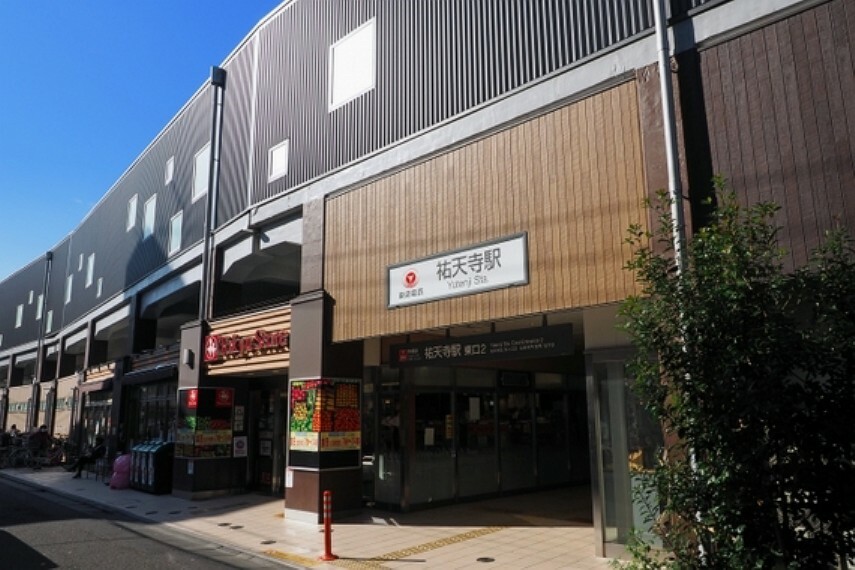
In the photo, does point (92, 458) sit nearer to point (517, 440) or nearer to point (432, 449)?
point (432, 449)

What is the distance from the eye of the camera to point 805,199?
22.9ft

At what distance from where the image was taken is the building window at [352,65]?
42.8 feet

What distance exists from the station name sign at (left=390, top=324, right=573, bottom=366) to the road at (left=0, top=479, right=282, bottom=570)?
14.1ft

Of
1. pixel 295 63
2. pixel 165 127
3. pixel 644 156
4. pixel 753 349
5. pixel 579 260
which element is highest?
pixel 165 127

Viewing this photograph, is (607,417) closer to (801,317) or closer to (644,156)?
(644,156)

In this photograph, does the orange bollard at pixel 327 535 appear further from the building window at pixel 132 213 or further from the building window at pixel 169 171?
the building window at pixel 132 213

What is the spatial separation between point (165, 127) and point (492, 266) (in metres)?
16.9

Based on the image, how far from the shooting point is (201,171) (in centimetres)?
1908

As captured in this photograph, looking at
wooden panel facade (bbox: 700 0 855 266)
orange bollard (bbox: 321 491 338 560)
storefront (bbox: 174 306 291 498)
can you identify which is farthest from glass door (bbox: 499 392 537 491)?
wooden panel facade (bbox: 700 0 855 266)

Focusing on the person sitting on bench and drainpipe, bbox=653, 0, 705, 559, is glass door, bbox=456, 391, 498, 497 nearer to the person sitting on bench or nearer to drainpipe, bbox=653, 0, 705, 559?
drainpipe, bbox=653, 0, 705, 559

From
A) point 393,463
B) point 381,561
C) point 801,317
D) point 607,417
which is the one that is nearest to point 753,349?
point 801,317

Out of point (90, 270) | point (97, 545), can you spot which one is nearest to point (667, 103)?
point (97, 545)

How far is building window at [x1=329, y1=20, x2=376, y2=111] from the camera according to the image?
13.1 meters

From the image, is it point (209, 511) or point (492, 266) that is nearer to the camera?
point (492, 266)
